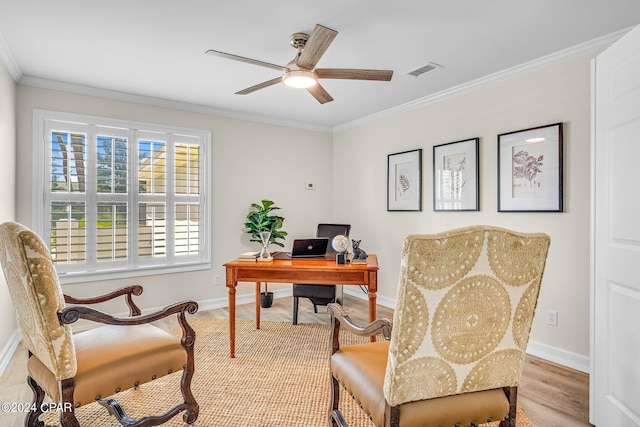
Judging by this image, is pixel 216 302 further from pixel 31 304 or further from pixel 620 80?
pixel 620 80

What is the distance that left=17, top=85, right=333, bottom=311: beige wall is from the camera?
11.5 ft

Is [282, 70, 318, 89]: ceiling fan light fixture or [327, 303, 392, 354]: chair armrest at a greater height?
[282, 70, 318, 89]: ceiling fan light fixture

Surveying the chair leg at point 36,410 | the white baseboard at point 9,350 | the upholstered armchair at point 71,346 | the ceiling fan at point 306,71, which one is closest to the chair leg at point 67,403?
the upholstered armchair at point 71,346

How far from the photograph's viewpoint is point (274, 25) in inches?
96.4

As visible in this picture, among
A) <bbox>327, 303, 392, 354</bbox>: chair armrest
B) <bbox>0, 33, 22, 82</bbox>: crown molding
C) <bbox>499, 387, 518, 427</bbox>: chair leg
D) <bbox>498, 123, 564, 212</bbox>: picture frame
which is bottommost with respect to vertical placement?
<bbox>499, 387, 518, 427</bbox>: chair leg

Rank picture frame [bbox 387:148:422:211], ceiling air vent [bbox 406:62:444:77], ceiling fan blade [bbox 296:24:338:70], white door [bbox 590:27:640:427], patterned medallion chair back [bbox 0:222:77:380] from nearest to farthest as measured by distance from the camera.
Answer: patterned medallion chair back [bbox 0:222:77:380] < white door [bbox 590:27:640:427] < ceiling fan blade [bbox 296:24:338:70] < ceiling air vent [bbox 406:62:444:77] < picture frame [bbox 387:148:422:211]

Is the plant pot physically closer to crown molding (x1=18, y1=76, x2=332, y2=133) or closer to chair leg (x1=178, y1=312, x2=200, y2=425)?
crown molding (x1=18, y1=76, x2=332, y2=133)

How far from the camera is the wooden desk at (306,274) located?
2760 mm

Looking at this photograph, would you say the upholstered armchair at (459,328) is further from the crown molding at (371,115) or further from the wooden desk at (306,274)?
the crown molding at (371,115)

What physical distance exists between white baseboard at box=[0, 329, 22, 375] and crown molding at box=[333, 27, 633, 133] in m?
4.44

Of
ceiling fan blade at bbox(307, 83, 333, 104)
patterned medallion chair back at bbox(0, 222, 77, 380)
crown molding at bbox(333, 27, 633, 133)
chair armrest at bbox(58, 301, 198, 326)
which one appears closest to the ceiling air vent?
crown molding at bbox(333, 27, 633, 133)

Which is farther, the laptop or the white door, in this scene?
the laptop

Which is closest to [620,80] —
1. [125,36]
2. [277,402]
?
[277,402]

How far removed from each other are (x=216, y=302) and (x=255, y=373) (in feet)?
6.54
